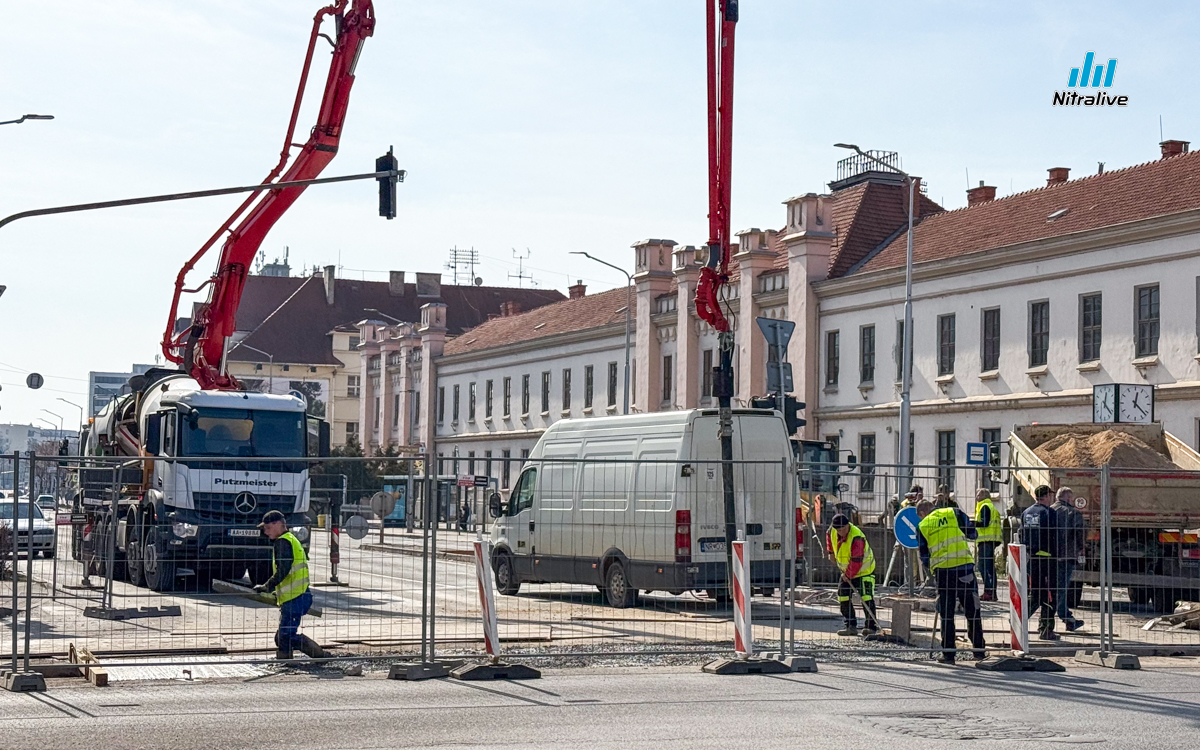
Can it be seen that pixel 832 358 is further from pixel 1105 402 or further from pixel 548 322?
pixel 548 322

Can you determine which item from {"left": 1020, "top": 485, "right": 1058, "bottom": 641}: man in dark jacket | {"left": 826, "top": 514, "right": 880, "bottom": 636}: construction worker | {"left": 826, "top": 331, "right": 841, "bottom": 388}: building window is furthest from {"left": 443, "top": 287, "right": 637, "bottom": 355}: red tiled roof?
{"left": 1020, "top": 485, "right": 1058, "bottom": 641}: man in dark jacket

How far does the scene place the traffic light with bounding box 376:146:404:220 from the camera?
23872 millimetres

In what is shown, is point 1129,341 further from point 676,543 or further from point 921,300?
point 676,543

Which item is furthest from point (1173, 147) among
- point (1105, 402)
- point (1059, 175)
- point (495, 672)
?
point (495, 672)

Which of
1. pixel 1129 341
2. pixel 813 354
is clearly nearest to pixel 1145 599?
pixel 1129 341

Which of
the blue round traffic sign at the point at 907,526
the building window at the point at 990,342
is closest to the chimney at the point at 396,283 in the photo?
the building window at the point at 990,342

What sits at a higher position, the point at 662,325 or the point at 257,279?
the point at 257,279

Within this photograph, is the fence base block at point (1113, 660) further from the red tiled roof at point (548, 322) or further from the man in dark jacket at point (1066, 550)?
the red tiled roof at point (548, 322)

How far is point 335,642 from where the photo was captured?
49.8 ft

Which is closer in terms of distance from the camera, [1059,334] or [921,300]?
[1059,334]

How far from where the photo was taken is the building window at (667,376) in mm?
55406

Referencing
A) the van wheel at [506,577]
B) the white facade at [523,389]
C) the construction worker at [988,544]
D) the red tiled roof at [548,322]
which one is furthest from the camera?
the red tiled roof at [548,322]

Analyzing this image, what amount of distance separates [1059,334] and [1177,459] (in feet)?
50.8

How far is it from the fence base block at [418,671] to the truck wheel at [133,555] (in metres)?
2.39
